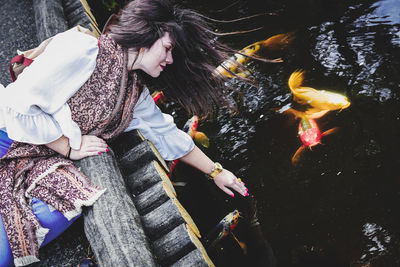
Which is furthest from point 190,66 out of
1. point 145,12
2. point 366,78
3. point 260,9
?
point 260,9

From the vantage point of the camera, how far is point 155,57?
1.99 m

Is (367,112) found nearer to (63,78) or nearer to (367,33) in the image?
(367,33)

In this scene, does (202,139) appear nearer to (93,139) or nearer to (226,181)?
(226,181)

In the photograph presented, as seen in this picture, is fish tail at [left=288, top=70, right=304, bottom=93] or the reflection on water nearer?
the reflection on water

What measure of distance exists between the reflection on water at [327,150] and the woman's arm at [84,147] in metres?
1.37

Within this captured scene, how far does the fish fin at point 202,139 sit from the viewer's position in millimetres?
3629

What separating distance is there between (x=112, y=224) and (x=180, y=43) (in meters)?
1.16

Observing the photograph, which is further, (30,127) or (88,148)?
(88,148)

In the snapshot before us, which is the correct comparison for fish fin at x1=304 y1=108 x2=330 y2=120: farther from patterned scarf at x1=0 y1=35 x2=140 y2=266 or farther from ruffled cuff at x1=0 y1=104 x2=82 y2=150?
ruffled cuff at x1=0 y1=104 x2=82 y2=150

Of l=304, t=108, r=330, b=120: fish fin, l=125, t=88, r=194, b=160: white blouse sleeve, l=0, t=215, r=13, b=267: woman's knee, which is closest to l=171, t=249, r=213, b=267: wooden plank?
l=125, t=88, r=194, b=160: white blouse sleeve

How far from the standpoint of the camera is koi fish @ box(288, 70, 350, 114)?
341 cm

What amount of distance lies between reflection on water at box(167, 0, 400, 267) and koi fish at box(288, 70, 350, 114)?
0.09 m

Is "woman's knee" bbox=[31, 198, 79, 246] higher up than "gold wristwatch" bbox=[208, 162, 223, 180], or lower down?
higher up

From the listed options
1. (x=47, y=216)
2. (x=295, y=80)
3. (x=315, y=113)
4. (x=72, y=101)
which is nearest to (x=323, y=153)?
(x=315, y=113)
